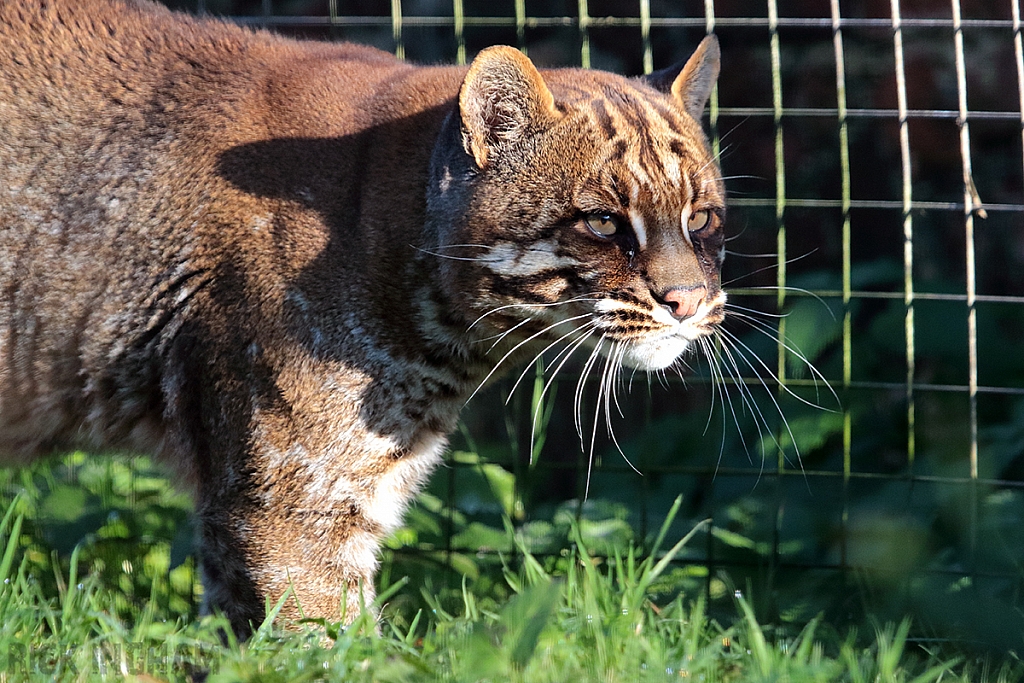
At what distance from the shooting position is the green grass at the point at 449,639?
277 cm

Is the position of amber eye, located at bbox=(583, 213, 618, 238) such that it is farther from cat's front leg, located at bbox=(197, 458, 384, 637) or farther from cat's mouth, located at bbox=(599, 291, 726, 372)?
cat's front leg, located at bbox=(197, 458, 384, 637)

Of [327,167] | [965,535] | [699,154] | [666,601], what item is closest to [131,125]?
[327,167]

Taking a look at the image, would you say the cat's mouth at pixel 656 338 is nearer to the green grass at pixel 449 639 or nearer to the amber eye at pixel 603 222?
the amber eye at pixel 603 222

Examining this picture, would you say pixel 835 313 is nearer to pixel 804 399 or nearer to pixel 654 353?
pixel 804 399

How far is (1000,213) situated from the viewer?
533 centimetres

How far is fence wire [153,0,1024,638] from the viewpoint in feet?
13.9

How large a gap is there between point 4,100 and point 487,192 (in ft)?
5.18

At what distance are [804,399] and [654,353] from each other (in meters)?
1.59

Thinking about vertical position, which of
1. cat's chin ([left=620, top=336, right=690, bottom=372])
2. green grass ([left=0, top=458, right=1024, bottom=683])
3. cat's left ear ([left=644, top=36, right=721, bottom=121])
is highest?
cat's left ear ([left=644, top=36, right=721, bottom=121])

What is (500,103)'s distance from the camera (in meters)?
3.28

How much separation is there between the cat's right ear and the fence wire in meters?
1.05

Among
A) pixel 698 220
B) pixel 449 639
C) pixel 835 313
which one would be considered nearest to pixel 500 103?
pixel 698 220

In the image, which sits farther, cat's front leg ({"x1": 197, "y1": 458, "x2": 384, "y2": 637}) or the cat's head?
cat's front leg ({"x1": 197, "y1": 458, "x2": 384, "y2": 637})

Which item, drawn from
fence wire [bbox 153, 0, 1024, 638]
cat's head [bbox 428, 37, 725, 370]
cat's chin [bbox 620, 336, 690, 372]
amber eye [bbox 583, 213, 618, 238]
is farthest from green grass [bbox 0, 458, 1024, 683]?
amber eye [bbox 583, 213, 618, 238]
